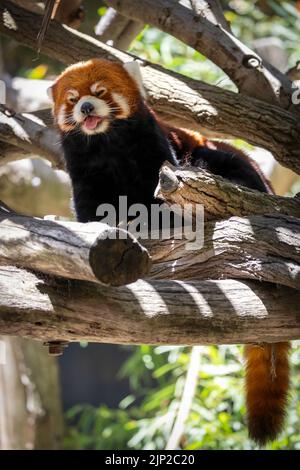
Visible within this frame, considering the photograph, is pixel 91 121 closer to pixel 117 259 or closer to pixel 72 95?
pixel 72 95

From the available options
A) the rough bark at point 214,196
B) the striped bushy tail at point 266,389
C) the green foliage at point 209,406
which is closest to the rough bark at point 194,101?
the rough bark at point 214,196

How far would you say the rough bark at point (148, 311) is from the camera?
219 cm

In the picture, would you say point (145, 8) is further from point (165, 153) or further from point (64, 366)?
point (64, 366)

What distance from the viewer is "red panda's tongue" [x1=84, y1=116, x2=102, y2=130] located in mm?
3191

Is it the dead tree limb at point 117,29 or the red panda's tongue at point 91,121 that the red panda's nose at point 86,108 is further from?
the dead tree limb at point 117,29

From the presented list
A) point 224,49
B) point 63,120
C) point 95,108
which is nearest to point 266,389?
point 95,108

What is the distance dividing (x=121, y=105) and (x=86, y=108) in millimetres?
205

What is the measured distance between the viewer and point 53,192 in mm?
5324

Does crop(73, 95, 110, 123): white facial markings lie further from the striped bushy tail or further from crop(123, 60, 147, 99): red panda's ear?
the striped bushy tail

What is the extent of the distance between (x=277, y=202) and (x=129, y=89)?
985mm

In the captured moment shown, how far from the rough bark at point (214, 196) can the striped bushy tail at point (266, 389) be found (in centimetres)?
53

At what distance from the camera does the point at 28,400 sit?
19.0 feet

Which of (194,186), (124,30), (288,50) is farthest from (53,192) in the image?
(194,186)

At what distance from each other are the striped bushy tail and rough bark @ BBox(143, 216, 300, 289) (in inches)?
14.3
